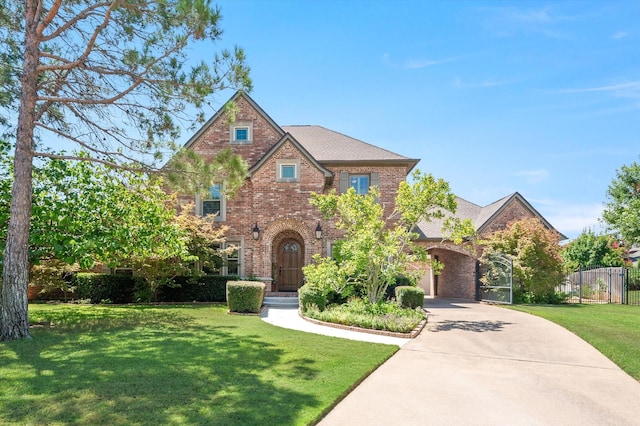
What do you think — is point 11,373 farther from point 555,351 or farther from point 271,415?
point 555,351

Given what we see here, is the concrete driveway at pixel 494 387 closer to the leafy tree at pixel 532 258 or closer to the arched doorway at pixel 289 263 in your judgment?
the leafy tree at pixel 532 258

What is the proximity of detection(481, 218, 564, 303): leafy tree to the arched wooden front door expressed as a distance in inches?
348

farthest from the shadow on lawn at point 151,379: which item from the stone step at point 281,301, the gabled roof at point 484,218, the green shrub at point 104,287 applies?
the gabled roof at point 484,218

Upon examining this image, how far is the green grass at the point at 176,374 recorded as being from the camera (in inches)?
190

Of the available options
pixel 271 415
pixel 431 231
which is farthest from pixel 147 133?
pixel 431 231

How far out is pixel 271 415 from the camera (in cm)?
479

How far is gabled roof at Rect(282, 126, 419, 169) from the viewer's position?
1969cm

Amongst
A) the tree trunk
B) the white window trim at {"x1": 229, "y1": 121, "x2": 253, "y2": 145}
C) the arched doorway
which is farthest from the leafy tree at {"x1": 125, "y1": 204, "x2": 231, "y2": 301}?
the tree trunk

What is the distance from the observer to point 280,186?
18422 millimetres

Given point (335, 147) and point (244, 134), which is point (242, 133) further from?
point (335, 147)

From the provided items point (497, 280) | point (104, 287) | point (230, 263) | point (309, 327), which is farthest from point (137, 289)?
point (497, 280)

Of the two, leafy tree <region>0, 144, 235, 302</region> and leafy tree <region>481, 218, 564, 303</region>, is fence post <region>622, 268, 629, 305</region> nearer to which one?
leafy tree <region>481, 218, 564, 303</region>

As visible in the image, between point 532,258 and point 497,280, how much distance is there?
188 centimetres

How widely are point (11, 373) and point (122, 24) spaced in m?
7.92
